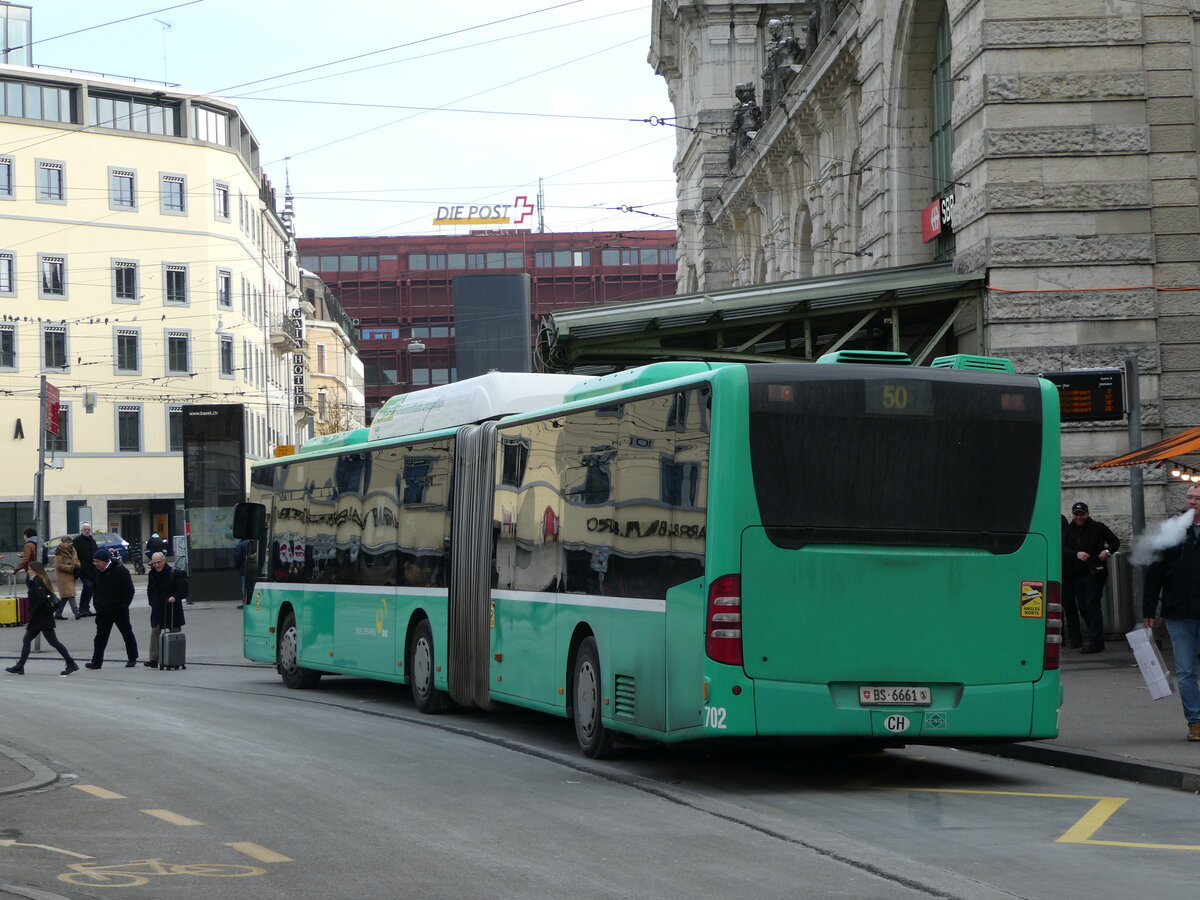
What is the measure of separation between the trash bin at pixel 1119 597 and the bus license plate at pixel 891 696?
9.76 meters

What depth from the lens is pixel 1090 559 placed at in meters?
19.6

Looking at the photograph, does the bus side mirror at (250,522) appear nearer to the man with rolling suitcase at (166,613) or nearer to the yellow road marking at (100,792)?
the man with rolling suitcase at (166,613)

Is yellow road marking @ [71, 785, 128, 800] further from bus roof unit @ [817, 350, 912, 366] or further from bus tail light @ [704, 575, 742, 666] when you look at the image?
bus roof unit @ [817, 350, 912, 366]

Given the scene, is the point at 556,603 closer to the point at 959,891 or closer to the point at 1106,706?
the point at 1106,706

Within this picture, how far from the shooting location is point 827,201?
31750 millimetres

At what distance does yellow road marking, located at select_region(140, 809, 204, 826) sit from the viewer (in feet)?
32.4

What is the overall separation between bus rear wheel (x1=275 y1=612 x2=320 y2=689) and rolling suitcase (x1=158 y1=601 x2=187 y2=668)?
353cm

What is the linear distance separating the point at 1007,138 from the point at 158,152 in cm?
5949

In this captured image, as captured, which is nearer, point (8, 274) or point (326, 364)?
point (8, 274)

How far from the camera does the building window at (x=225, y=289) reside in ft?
253

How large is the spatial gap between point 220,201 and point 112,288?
21.8ft

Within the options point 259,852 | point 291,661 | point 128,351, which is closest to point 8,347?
point 128,351

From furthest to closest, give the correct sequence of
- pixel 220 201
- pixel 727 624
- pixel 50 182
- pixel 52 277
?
pixel 220 201, pixel 52 277, pixel 50 182, pixel 727 624

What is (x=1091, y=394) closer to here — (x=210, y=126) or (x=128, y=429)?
(x=128, y=429)
